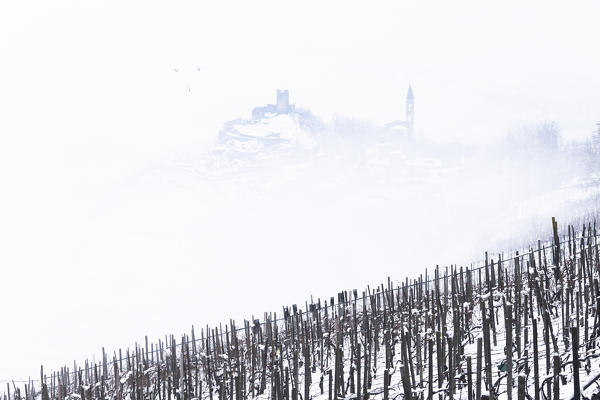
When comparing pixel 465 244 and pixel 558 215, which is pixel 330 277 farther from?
pixel 558 215

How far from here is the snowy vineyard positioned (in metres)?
5.77

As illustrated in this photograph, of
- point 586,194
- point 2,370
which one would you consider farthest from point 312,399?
point 586,194

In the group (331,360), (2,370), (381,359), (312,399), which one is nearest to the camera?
(312,399)

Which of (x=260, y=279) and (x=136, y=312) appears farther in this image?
(x=260, y=279)

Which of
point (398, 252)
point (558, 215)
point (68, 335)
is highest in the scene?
point (558, 215)

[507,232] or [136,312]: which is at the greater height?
[507,232]

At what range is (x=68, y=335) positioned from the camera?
12562 cm

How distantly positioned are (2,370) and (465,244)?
93.1 meters

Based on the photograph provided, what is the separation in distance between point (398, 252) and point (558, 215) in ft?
211

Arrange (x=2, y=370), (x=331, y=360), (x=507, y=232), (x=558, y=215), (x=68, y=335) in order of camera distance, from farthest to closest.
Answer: (x=68, y=335) < (x=507, y=232) < (x=558, y=215) < (x=2, y=370) < (x=331, y=360)

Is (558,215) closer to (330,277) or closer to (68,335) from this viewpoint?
(330,277)

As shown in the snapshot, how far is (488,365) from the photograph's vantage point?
551cm

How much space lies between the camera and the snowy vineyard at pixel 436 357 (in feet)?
18.9

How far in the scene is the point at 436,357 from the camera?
31.5ft
